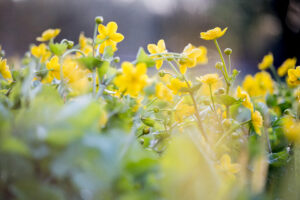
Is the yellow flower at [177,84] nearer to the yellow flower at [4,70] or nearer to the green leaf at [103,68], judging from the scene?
the green leaf at [103,68]

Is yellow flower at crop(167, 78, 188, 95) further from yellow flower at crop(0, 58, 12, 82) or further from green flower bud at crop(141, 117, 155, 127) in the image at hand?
yellow flower at crop(0, 58, 12, 82)

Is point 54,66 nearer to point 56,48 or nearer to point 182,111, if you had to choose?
point 56,48

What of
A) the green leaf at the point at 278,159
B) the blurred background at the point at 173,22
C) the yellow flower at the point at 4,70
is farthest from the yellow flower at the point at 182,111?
the blurred background at the point at 173,22

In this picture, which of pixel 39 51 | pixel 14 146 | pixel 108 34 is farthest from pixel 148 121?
pixel 39 51

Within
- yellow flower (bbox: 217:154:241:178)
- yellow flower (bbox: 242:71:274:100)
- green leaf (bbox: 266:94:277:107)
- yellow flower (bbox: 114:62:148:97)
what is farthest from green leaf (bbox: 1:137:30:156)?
yellow flower (bbox: 242:71:274:100)

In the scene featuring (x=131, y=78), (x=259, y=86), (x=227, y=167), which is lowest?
(x=227, y=167)
